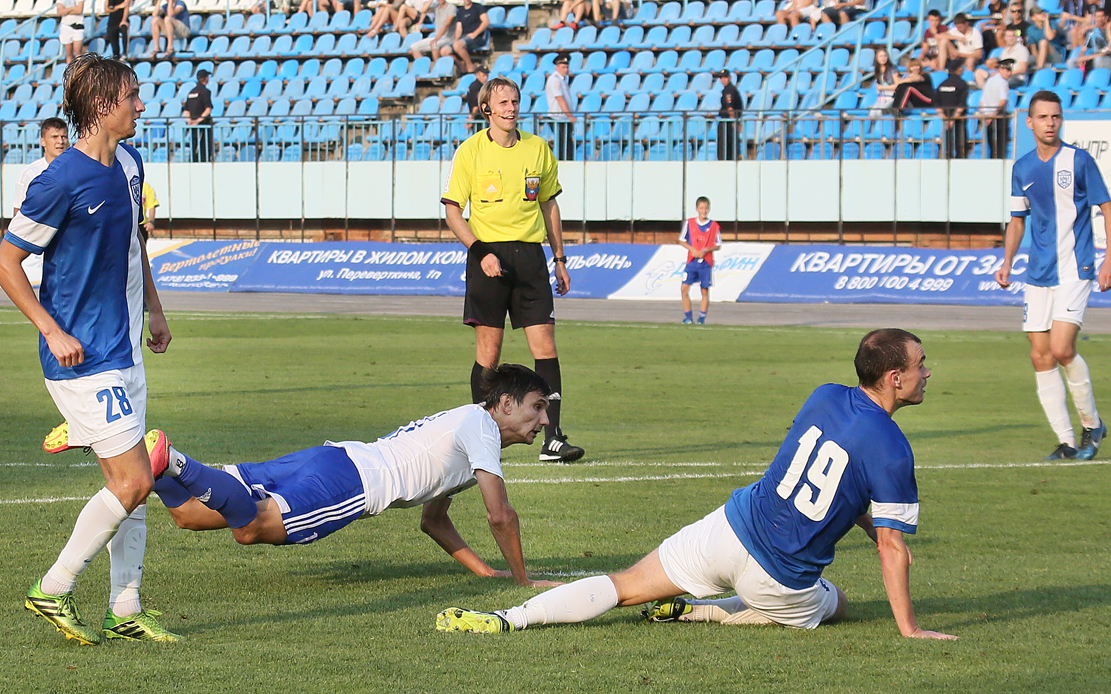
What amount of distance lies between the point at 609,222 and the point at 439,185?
357 cm

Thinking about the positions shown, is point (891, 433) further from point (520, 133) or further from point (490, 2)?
point (490, 2)

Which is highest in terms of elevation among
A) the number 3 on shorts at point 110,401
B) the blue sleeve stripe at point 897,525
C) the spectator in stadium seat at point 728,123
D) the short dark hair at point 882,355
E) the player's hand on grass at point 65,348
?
the spectator in stadium seat at point 728,123

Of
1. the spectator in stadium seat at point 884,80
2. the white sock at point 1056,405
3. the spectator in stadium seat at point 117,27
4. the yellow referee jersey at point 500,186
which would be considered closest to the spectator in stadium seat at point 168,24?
the spectator in stadium seat at point 117,27

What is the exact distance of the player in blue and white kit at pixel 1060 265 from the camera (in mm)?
9281

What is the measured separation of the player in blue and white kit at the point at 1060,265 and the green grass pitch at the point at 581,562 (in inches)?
16.6

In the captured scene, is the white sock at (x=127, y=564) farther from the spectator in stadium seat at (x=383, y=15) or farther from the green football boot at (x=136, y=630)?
the spectator in stadium seat at (x=383, y=15)

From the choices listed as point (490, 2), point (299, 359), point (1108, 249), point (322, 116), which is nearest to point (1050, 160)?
point (1108, 249)

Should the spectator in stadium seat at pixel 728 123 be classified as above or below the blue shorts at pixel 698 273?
above

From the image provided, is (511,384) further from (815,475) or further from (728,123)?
(728,123)

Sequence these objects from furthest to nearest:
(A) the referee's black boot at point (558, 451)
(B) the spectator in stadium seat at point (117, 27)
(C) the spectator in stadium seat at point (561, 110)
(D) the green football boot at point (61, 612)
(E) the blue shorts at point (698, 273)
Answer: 1. (B) the spectator in stadium seat at point (117, 27)
2. (C) the spectator in stadium seat at point (561, 110)
3. (E) the blue shorts at point (698, 273)
4. (A) the referee's black boot at point (558, 451)
5. (D) the green football boot at point (61, 612)

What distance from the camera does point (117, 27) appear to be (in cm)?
3753

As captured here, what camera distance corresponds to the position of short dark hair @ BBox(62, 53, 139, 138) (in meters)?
4.57

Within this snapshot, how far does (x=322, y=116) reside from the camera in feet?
99.4

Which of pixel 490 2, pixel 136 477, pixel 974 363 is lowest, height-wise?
pixel 974 363
